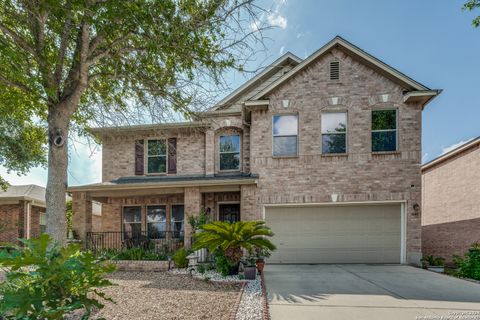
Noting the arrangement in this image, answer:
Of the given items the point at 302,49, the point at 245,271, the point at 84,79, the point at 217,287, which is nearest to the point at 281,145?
the point at 302,49

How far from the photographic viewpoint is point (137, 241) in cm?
1290

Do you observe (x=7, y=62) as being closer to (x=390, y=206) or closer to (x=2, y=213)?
(x=390, y=206)

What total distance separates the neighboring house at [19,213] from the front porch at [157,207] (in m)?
5.28

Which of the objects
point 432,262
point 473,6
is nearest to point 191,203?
point 432,262

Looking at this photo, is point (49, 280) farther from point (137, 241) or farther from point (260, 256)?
point (137, 241)

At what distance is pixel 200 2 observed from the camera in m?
6.54

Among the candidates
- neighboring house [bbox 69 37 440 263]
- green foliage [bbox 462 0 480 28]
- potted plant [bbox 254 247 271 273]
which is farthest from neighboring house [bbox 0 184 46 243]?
green foliage [bbox 462 0 480 28]

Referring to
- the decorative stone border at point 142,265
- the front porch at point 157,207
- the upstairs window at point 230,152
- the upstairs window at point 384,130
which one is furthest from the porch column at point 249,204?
the upstairs window at point 384,130

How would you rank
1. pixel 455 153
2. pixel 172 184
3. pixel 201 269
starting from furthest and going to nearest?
pixel 455 153 < pixel 172 184 < pixel 201 269

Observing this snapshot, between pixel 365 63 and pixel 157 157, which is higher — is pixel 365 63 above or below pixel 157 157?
above

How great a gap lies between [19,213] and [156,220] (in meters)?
8.12

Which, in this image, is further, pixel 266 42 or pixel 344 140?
pixel 344 140

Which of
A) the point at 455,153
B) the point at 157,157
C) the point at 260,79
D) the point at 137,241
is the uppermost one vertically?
the point at 260,79

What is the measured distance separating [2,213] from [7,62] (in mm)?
14313
